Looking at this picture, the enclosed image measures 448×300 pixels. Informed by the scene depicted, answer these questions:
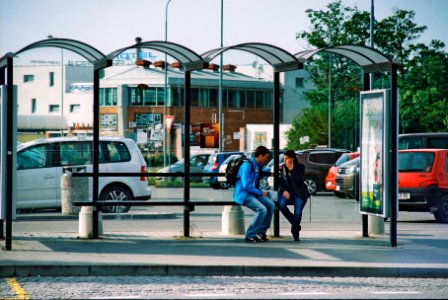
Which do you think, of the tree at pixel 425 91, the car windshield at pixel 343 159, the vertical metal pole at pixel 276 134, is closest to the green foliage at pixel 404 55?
the tree at pixel 425 91

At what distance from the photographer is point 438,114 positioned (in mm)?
66250

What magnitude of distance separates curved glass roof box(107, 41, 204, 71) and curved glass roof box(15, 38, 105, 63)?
451 mm

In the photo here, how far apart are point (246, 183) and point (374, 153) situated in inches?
79.2

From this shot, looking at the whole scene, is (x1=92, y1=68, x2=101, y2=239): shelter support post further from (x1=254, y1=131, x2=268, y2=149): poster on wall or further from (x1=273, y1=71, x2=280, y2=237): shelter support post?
(x1=254, y1=131, x2=268, y2=149): poster on wall

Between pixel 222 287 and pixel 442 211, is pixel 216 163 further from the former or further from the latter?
pixel 222 287

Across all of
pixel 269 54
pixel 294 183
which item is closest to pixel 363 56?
pixel 269 54

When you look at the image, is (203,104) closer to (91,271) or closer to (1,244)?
(1,244)

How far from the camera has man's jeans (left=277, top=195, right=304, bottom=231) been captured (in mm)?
16781

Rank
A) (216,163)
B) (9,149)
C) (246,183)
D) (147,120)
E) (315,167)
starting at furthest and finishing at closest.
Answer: (315,167) < (216,163) < (147,120) < (246,183) < (9,149)

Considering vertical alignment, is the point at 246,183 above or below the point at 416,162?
below

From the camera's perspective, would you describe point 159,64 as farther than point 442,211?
Yes

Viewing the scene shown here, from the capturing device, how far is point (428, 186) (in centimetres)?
2309

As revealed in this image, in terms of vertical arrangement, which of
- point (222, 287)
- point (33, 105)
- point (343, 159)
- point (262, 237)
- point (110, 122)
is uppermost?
point (33, 105)

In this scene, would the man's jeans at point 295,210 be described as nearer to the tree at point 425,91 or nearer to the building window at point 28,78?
the building window at point 28,78
